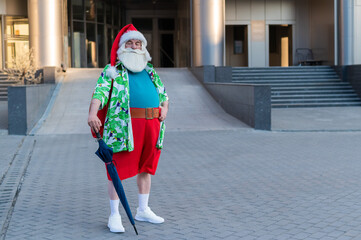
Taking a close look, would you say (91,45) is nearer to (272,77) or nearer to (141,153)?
(272,77)

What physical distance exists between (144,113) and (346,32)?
65.9ft

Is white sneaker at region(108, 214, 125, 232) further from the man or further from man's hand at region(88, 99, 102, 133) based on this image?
man's hand at region(88, 99, 102, 133)

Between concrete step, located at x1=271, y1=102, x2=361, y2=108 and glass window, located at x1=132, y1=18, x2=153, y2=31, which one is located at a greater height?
glass window, located at x1=132, y1=18, x2=153, y2=31

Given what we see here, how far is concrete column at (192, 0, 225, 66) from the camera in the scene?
2208 centimetres

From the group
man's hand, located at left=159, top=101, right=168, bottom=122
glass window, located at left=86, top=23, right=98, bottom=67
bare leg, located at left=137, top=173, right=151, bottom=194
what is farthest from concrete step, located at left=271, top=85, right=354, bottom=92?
bare leg, located at left=137, top=173, right=151, bottom=194

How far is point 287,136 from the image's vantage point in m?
11.7

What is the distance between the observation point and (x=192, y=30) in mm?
22750

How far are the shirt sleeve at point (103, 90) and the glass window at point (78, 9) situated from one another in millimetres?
23234

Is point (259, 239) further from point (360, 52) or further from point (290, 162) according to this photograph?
point (360, 52)

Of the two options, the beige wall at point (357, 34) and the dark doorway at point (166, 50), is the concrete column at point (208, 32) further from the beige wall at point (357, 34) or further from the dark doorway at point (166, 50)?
the dark doorway at point (166, 50)

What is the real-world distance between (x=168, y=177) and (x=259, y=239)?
2940mm

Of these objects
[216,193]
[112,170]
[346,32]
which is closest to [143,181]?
[112,170]

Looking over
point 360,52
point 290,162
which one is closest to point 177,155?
point 290,162

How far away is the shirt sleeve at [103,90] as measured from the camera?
4.73m
